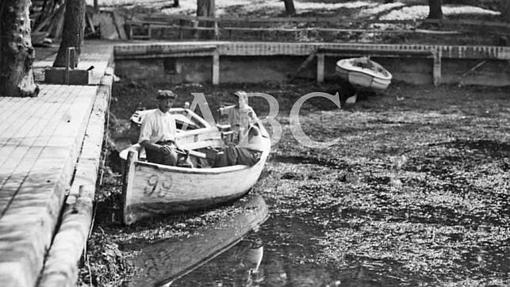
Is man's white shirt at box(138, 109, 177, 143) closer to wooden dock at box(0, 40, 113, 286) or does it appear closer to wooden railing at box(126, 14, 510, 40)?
wooden dock at box(0, 40, 113, 286)

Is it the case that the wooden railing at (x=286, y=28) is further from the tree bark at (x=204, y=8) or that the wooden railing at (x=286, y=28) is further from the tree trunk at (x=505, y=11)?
the tree trunk at (x=505, y=11)

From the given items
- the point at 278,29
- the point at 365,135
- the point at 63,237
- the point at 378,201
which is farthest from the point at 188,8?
the point at 63,237

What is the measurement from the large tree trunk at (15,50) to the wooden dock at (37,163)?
40 cm

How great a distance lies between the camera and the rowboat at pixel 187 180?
34.8ft

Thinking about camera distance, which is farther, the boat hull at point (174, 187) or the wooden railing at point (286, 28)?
the wooden railing at point (286, 28)

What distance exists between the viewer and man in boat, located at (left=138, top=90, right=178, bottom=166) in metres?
11.3

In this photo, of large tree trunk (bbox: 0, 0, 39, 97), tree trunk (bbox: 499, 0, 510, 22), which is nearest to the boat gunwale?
large tree trunk (bbox: 0, 0, 39, 97)

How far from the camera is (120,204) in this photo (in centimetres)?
1081

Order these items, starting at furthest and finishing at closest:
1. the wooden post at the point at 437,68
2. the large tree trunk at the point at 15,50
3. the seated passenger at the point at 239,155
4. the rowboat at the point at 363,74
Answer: the wooden post at the point at 437,68 < the rowboat at the point at 363,74 < the large tree trunk at the point at 15,50 < the seated passenger at the point at 239,155

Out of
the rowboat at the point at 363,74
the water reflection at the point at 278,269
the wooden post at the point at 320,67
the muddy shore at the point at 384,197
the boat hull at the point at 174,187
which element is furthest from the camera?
the wooden post at the point at 320,67

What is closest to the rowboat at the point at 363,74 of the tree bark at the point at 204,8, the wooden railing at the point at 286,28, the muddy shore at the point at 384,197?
the muddy shore at the point at 384,197

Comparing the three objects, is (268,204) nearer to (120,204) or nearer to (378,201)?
(378,201)

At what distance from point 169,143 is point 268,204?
2.02 m

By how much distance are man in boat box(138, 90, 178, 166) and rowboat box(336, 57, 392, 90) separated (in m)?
13.9
